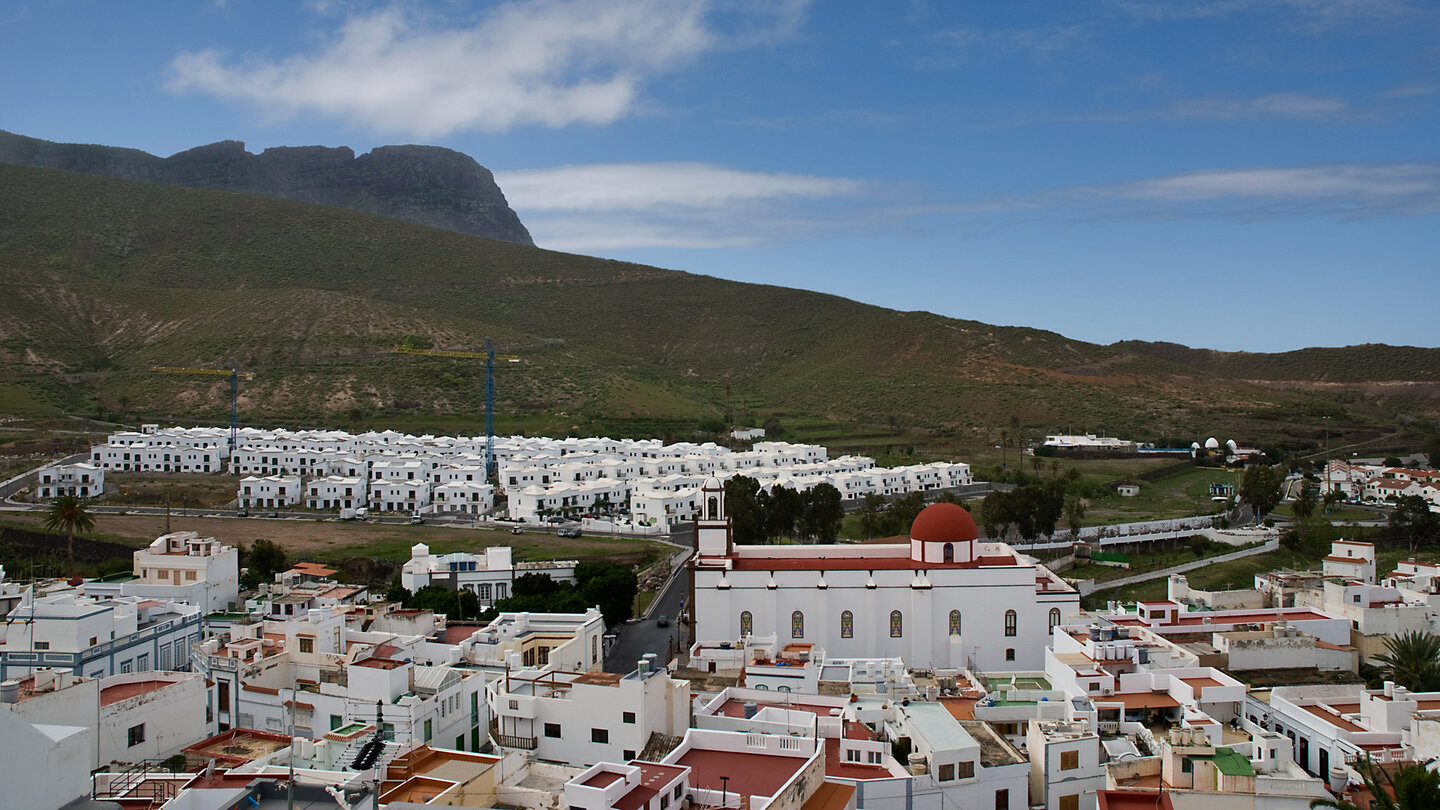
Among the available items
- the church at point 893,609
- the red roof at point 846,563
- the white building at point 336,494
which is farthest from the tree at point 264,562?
the white building at point 336,494

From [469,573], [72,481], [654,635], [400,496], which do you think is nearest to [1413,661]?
[654,635]

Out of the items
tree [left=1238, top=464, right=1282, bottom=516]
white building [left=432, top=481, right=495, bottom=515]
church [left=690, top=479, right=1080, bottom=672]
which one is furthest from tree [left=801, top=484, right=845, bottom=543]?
tree [left=1238, top=464, right=1282, bottom=516]

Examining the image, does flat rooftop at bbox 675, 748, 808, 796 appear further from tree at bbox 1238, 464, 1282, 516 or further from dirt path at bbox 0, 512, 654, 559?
tree at bbox 1238, 464, 1282, 516

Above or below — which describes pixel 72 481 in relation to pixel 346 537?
above

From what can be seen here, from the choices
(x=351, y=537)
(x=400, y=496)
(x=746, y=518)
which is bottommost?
(x=351, y=537)

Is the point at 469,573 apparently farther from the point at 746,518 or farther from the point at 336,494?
the point at 336,494

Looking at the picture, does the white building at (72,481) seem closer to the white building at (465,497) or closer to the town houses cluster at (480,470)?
the town houses cluster at (480,470)

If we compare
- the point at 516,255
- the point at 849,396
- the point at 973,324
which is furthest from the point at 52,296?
the point at 973,324
